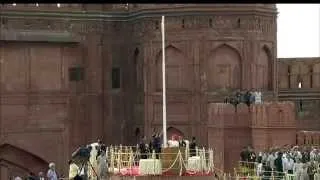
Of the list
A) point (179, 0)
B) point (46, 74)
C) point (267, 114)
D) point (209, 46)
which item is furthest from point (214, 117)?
point (179, 0)

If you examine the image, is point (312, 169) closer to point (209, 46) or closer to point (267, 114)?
point (267, 114)

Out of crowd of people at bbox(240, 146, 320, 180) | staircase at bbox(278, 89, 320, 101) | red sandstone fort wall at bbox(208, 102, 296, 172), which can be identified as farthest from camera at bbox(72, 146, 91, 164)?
staircase at bbox(278, 89, 320, 101)

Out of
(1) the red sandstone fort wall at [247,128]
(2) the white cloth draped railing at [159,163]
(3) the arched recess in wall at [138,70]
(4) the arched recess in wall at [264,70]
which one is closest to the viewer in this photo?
(2) the white cloth draped railing at [159,163]

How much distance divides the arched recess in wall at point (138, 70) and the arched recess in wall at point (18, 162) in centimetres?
425

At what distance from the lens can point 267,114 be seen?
72.4 feet

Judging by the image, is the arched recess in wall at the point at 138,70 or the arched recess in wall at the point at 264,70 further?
the arched recess in wall at the point at 138,70

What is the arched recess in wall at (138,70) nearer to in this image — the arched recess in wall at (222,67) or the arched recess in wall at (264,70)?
the arched recess in wall at (222,67)

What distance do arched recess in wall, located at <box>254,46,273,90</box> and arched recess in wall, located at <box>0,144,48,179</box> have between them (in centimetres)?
793

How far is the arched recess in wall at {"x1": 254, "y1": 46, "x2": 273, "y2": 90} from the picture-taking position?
27.7m

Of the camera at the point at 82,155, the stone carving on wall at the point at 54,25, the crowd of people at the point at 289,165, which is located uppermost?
the stone carving on wall at the point at 54,25

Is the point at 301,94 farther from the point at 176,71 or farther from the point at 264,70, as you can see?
the point at 176,71

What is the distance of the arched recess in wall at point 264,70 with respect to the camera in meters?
27.7

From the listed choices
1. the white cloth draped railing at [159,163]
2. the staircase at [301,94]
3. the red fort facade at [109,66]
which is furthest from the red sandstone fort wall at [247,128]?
the staircase at [301,94]

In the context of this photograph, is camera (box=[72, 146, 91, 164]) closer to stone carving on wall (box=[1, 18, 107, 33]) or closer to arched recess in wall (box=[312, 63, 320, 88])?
stone carving on wall (box=[1, 18, 107, 33])
